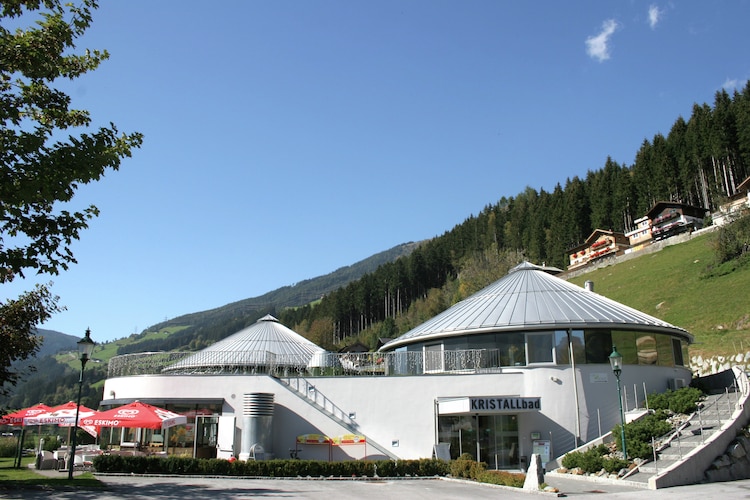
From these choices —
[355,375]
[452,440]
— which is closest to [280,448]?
[355,375]

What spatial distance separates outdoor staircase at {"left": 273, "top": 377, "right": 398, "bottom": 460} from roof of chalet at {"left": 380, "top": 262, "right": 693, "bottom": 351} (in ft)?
18.5

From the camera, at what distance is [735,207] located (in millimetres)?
64750

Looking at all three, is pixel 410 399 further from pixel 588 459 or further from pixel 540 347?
pixel 588 459

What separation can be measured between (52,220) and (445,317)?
22.8 m

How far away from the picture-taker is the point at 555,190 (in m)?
116

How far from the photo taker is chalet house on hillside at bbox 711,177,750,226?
59.4 metres

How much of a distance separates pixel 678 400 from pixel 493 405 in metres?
7.88

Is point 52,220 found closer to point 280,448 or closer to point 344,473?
point 344,473

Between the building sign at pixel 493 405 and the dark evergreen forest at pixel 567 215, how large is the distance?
188ft

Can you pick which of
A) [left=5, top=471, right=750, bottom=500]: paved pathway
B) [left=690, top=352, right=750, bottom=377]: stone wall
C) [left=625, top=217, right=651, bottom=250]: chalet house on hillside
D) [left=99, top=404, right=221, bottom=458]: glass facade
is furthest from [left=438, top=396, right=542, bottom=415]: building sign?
[left=625, top=217, right=651, bottom=250]: chalet house on hillside

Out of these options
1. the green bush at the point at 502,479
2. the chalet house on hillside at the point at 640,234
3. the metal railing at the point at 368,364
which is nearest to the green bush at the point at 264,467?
the green bush at the point at 502,479

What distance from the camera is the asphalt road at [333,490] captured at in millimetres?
15430

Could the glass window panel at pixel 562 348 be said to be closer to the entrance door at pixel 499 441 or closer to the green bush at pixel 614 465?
the entrance door at pixel 499 441

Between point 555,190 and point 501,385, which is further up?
point 555,190
